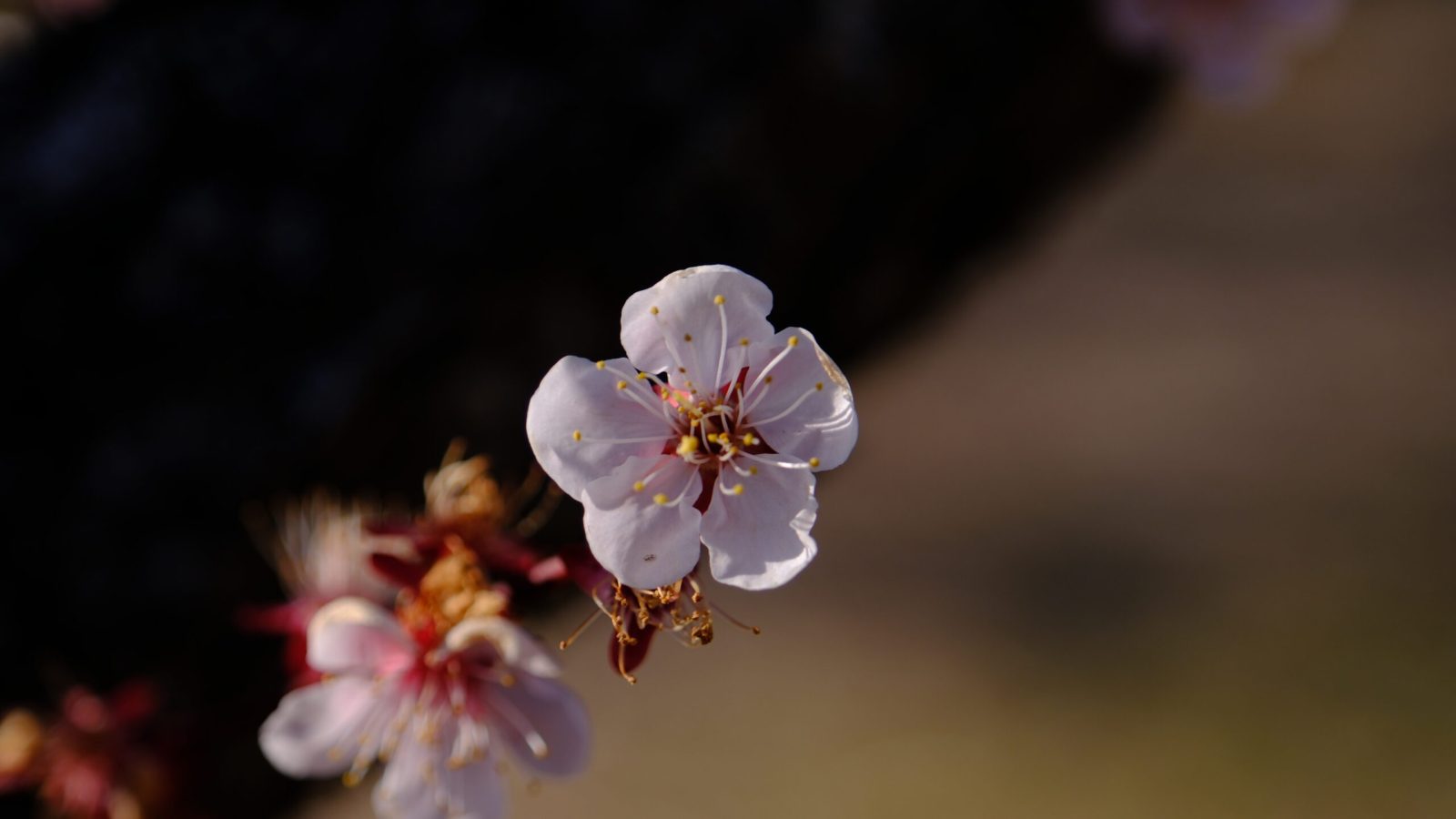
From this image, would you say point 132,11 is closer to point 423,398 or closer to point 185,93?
point 185,93

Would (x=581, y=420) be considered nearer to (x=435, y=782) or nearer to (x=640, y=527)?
(x=640, y=527)

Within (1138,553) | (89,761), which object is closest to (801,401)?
(89,761)

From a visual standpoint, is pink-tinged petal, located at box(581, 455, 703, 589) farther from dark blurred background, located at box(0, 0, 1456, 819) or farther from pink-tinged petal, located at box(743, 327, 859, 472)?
dark blurred background, located at box(0, 0, 1456, 819)

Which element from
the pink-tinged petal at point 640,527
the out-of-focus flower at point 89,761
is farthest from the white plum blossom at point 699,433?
the out-of-focus flower at point 89,761

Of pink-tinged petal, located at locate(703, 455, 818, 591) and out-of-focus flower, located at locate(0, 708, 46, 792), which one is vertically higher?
pink-tinged petal, located at locate(703, 455, 818, 591)

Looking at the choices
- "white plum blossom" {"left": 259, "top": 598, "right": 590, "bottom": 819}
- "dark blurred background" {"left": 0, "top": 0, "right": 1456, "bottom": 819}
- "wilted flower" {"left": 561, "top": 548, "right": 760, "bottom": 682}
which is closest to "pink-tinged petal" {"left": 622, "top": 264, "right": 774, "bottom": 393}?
"wilted flower" {"left": 561, "top": 548, "right": 760, "bottom": 682}

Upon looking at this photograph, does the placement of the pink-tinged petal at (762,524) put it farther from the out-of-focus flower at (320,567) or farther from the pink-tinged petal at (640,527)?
the out-of-focus flower at (320,567)

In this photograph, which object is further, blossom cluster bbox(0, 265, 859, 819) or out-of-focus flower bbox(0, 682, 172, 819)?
out-of-focus flower bbox(0, 682, 172, 819)

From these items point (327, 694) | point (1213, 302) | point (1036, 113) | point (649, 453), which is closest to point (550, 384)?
point (649, 453)
